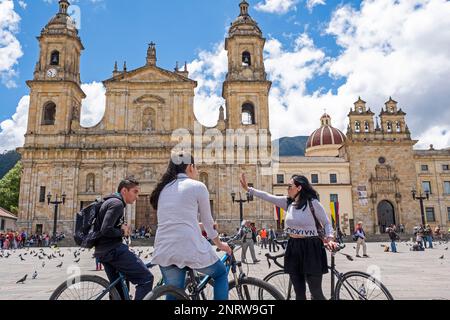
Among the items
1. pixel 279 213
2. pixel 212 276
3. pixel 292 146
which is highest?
pixel 292 146

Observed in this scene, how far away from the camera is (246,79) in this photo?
123 feet

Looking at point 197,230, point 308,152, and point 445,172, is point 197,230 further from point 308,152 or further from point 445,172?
point 308,152

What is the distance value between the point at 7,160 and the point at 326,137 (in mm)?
66107

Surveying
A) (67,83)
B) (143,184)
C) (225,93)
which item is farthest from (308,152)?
(67,83)

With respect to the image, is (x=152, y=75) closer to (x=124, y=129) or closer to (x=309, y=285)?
(x=124, y=129)

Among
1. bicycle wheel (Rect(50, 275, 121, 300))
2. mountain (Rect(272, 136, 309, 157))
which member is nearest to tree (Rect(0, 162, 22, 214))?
bicycle wheel (Rect(50, 275, 121, 300))

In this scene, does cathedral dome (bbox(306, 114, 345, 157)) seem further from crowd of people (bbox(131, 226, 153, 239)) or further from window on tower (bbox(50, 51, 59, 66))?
window on tower (bbox(50, 51, 59, 66))

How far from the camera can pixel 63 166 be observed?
115 feet

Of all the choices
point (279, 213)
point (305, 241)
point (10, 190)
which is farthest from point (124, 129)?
point (305, 241)

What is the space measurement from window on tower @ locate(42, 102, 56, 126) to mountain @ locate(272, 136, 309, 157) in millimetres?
113964

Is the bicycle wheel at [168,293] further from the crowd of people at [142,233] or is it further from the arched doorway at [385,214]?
the arched doorway at [385,214]

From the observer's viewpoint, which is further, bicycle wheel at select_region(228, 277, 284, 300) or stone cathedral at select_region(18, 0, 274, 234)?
stone cathedral at select_region(18, 0, 274, 234)

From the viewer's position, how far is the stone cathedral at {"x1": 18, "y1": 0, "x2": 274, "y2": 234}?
3459 centimetres

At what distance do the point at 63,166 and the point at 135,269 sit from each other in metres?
34.0
